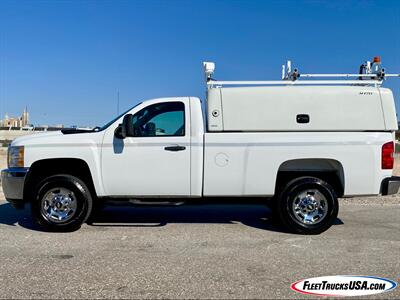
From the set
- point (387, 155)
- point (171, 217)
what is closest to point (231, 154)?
point (171, 217)

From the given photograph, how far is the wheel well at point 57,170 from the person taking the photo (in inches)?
241

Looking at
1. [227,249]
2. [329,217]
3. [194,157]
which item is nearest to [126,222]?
[194,157]

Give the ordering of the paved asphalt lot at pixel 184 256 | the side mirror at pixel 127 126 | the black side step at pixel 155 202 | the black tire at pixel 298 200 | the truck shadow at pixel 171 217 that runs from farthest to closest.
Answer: the truck shadow at pixel 171 217 < the black side step at pixel 155 202 < the black tire at pixel 298 200 < the side mirror at pixel 127 126 < the paved asphalt lot at pixel 184 256

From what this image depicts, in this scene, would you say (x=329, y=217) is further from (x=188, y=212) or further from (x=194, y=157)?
(x=188, y=212)

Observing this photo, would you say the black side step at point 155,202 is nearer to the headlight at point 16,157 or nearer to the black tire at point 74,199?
the black tire at point 74,199

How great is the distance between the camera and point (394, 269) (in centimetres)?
440

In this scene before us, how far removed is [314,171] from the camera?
6.16 m

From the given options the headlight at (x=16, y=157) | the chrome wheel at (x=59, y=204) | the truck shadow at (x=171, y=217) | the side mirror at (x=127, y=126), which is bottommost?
the truck shadow at (x=171, y=217)

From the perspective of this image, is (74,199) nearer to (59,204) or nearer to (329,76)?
(59,204)

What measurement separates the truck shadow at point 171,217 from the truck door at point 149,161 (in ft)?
2.73

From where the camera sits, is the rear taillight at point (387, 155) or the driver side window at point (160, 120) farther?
the driver side window at point (160, 120)

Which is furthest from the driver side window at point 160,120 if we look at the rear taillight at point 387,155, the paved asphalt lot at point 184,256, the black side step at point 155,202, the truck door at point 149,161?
the rear taillight at point 387,155

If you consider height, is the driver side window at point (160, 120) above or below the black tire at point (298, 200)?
above

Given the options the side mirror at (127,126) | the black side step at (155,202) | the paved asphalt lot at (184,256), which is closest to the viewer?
the paved asphalt lot at (184,256)
